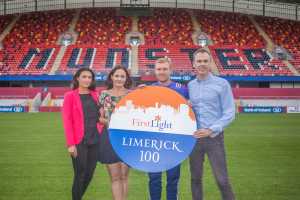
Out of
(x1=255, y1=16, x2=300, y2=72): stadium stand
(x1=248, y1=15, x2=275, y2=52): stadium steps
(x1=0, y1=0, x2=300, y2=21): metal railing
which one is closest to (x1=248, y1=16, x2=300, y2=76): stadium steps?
(x1=248, y1=15, x2=275, y2=52): stadium steps

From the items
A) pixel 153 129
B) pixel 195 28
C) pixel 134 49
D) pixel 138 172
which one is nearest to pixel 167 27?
pixel 195 28

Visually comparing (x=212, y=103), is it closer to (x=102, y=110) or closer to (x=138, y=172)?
(x=102, y=110)

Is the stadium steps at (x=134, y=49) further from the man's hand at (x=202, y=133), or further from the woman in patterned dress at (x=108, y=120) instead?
the man's hand at (x=202, y=133)

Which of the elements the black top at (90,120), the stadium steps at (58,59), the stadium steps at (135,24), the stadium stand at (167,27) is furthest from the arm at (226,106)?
the stadium steps at (135,24)

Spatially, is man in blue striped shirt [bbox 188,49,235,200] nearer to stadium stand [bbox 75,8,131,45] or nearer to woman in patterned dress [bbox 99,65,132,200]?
woman in patterned dress [bbox 99,65,132,200]

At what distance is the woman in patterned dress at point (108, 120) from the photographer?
4.94 m

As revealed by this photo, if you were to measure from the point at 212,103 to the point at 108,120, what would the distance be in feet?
3.88

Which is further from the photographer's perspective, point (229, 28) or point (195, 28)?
point (229, 28)

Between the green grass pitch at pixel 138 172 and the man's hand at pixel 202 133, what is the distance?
2.02 m

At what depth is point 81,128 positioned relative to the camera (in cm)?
500

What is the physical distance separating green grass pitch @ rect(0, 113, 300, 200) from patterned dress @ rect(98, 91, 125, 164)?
1534mm

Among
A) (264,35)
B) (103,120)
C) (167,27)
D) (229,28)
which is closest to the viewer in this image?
(103,120)

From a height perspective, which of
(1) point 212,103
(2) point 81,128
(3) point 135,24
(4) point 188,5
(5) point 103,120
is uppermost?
(4) point 188,5

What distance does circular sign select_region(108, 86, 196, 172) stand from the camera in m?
4.64
